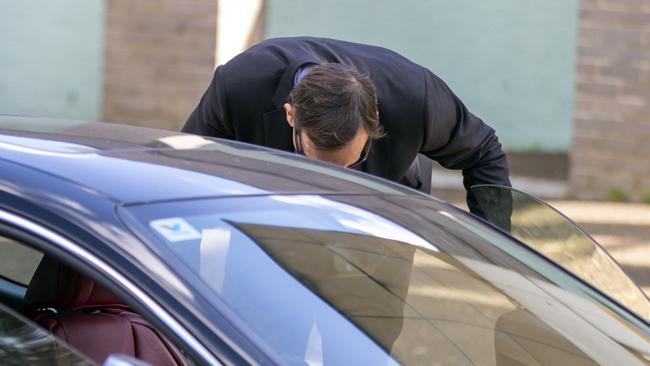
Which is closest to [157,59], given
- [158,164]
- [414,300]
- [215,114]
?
[215,114]

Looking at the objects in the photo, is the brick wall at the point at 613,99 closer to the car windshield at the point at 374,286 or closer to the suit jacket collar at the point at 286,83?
the suit jacket collar at the point at 286,83

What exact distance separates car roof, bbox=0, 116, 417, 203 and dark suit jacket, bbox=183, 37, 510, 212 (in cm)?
69

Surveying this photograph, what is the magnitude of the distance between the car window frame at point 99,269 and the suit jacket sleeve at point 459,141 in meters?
1.70

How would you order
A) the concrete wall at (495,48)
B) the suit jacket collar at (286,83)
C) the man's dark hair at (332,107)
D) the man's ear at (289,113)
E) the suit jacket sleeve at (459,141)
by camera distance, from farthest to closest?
the concrete wall at (495,48) < the suit jacket sleeve at (459,141) < the suit jacket collar at (286,83) < the man's ear at (289,113) < the man's dark hair at (332,107)

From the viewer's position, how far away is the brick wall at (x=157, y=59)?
26.7ft

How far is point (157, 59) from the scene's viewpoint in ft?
27.2

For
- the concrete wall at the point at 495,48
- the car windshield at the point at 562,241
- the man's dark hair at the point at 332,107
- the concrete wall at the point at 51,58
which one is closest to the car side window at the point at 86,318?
the man's dark hair at the point at 332,107

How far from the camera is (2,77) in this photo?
343 inches

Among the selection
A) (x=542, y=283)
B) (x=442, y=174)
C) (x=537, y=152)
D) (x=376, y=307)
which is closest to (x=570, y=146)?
(x=537, y=152)

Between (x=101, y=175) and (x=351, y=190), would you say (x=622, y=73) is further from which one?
(x=101, y=175)

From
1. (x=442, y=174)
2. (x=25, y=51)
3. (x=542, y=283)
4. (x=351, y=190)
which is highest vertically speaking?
(x=351, y=190)

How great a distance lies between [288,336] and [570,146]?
610 centimetres

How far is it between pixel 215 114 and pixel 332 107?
1.96 feet

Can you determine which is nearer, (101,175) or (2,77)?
(101,175)
